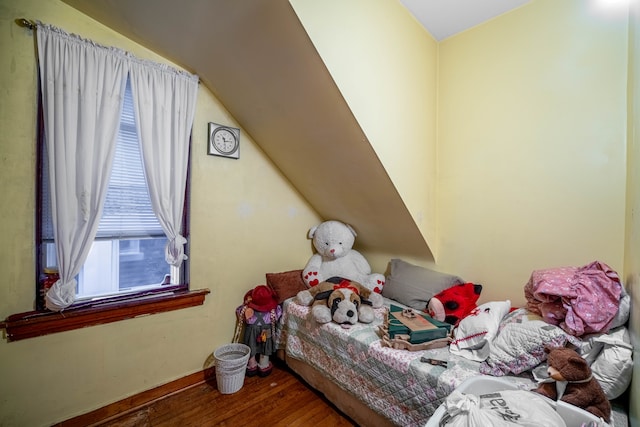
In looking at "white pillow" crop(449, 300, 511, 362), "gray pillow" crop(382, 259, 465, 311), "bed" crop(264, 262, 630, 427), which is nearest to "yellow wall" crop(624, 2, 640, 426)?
"bed" crop(264, 262, 630, 427)

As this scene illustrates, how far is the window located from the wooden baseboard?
0.68 m

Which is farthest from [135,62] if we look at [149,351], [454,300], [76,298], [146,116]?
[454,300]

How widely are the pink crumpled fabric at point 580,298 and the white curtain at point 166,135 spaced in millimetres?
2151

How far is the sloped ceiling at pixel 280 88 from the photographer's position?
4.57 ft

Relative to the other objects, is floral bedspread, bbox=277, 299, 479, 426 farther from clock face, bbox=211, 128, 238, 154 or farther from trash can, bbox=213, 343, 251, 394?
clock face, bbox=211, 128, 238, 154

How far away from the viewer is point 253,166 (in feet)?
7.42

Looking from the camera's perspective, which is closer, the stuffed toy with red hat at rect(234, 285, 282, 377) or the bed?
the bed

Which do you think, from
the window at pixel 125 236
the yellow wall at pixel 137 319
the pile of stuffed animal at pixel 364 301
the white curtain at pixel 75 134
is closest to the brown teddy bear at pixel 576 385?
the pile of stuffed animal at pixel 364 301

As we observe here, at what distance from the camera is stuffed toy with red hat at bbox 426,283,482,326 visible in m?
1.80

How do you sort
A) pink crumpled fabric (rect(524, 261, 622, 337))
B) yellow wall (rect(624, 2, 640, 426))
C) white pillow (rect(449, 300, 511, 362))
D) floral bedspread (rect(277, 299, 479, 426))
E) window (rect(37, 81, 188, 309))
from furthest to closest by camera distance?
window (rect(37, 81, 188, 309)) < white pillow (rect(449, 300, 511, 362)) < floral bedspread (rect(277, 299, 479, 426)) < pink crumpled fabric (rect(524, 261, 622, 337)) < yellow wall (rect(624, 2, 640, 426))

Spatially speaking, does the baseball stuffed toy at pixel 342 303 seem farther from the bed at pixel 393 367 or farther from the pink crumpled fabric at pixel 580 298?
the pink crumpled fabric at pixel 580 298

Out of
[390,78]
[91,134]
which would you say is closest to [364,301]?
[390,78]

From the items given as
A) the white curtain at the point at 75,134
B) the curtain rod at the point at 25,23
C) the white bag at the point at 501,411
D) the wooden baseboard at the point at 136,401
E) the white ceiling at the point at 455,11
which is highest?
the white ceiling at the point at 455,11

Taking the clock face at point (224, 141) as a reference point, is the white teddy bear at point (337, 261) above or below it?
below
